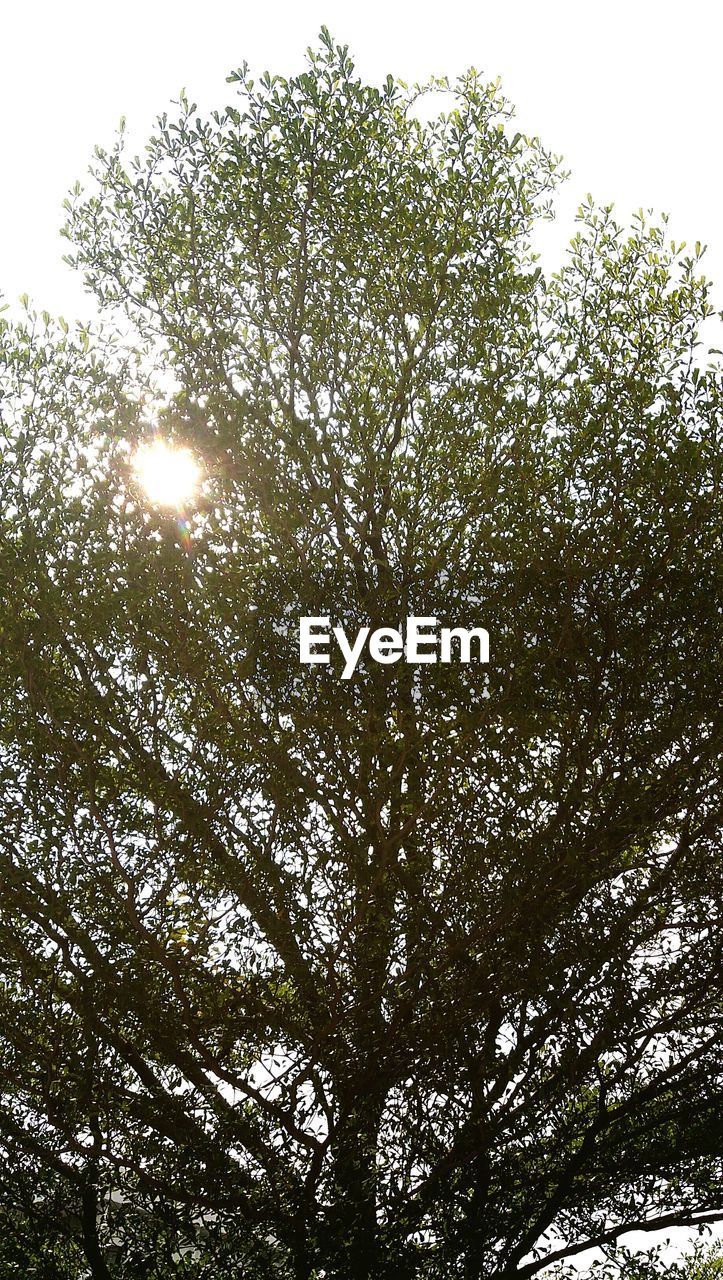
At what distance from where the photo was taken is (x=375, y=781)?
724cm

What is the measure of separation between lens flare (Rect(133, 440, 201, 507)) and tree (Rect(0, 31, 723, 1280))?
0.35 feet

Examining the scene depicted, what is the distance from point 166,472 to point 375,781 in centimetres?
277

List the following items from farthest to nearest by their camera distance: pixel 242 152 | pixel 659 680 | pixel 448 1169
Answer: pixel 242 152 → pixel 659 680 → pixel 448 1169

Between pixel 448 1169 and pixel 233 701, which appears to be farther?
pixel 233 701

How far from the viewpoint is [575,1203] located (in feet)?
24.4

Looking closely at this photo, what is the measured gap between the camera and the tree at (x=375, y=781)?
6902mm

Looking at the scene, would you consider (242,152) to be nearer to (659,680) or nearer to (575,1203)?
(659,680)

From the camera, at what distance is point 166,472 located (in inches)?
297

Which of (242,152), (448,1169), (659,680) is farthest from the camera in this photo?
(242,152)

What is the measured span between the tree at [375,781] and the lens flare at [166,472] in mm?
106

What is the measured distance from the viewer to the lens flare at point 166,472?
297 inches

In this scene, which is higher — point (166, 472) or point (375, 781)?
point (166, 472)

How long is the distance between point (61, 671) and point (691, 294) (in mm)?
5603

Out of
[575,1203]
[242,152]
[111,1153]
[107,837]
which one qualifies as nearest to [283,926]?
[107,837]
